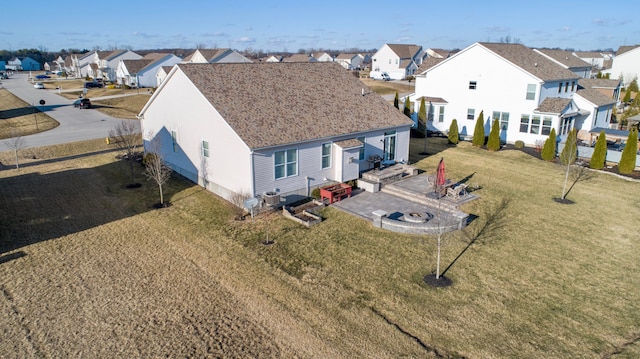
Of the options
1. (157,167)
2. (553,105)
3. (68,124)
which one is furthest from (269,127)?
(68,124)

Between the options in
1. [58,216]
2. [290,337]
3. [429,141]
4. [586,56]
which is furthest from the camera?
[586,56]

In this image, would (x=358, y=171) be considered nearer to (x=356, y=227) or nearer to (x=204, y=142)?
(x=356, y=227)

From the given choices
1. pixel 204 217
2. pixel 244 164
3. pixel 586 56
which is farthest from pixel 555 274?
pixel 586 56

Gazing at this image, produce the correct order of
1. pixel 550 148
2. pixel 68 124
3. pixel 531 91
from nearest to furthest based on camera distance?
pixel 550 148
pixel 531 91
pixel 68 124

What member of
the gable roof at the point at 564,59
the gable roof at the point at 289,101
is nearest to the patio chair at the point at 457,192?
the gable roof at the point at 289,101

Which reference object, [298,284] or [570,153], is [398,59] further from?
[298,284]

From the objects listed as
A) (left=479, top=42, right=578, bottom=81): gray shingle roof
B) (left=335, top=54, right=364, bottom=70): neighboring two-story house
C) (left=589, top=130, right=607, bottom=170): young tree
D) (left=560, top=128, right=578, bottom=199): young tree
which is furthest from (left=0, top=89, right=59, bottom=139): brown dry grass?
(left=335, top=54, right=364, bottom=70): neighboring two-story house

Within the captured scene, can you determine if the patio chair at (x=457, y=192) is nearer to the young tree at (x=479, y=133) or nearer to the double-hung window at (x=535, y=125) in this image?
the young tree at (x=479, y=133)
